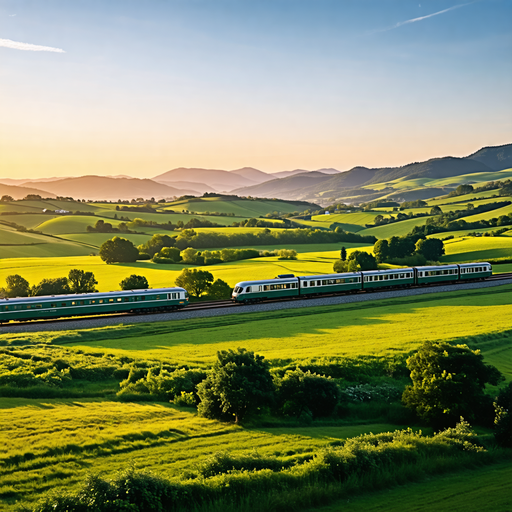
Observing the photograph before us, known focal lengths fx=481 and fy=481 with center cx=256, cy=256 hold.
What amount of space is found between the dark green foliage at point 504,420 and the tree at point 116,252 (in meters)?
81.7

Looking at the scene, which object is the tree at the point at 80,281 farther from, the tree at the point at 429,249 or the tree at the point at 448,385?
the tree at the point at 429,249

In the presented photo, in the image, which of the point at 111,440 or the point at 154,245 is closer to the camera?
the point at 111,440

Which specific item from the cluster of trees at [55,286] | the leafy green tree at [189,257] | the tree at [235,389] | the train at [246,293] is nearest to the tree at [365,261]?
the train at [246,293]

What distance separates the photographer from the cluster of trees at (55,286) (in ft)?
205

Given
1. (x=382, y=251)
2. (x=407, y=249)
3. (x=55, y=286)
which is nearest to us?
(x=55, y=286)

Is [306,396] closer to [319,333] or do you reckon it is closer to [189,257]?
[319,333]

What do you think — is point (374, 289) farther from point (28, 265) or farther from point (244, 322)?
point (28, 265)

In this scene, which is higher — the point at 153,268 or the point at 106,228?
the point at 106,228

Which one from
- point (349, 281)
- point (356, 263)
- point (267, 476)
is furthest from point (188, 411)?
point (356, 263)

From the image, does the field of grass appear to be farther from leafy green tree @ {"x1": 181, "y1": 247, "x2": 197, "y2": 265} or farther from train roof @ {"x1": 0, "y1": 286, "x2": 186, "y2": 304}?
leafy green tree @ {"x1": 181, "y1": 247, "x2": 197, "y2": 265}

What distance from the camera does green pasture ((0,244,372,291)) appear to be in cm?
7325

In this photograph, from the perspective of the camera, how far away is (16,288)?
64812 mm

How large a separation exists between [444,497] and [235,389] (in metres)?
10.4

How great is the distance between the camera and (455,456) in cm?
1688
